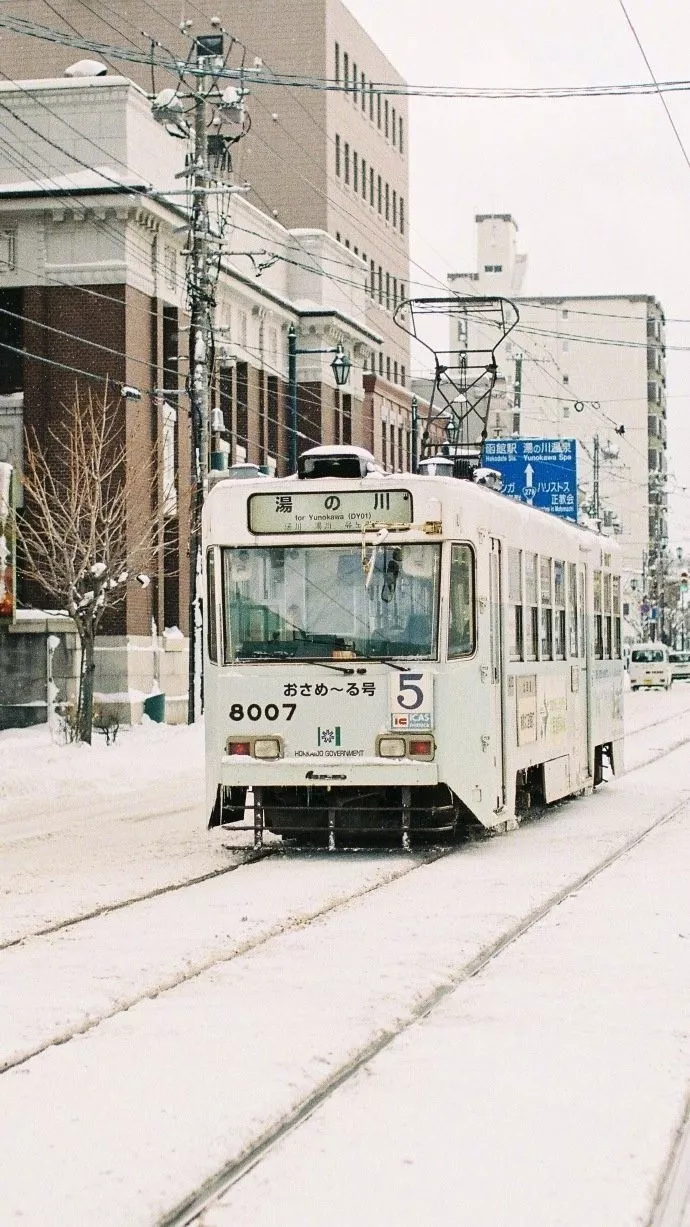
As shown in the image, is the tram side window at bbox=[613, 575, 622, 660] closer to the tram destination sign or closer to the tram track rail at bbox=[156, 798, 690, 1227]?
the tram destination sign

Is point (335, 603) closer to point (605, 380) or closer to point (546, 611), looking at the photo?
point (546, 611)

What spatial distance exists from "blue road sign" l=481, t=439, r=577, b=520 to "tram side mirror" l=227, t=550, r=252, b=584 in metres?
30.0

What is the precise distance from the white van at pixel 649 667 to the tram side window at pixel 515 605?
206ft

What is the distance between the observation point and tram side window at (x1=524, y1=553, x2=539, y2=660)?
17172mm

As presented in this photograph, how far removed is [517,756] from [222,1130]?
1041cm

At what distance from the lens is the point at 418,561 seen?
15.0 m

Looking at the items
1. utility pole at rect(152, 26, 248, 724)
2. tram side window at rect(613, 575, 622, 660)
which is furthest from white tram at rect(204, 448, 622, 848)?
utility pole at rect(152, 26, 248, 724)

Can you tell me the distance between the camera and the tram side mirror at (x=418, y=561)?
15.0m

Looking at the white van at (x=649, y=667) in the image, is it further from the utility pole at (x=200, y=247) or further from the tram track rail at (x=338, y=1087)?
the tram track rail at (x=338, y=1087)

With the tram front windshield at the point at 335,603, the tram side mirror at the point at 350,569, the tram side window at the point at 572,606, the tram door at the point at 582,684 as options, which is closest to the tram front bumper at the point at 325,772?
the tram front windshield at the point at 335,603

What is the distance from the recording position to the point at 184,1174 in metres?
5.79

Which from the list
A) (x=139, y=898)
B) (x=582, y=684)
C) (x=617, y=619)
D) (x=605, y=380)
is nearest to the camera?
(x=139, y=898)

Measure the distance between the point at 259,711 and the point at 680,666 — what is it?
8420 cm

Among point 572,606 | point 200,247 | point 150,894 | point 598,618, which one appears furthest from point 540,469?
point 150,894
